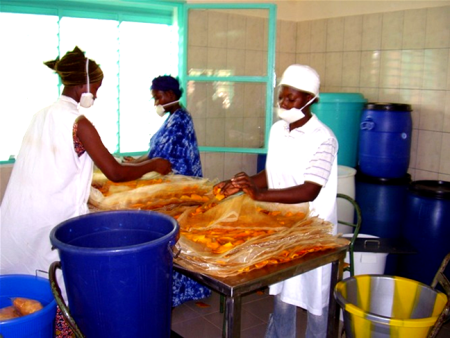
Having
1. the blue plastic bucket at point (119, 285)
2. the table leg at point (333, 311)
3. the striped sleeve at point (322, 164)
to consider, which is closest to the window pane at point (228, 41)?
the striped sleeve at point (322, 164)

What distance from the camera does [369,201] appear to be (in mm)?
3945

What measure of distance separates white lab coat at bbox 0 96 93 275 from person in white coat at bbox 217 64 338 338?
64 centimetres

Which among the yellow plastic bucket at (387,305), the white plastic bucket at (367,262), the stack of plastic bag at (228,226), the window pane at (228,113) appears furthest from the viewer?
the window pane at (228,113)

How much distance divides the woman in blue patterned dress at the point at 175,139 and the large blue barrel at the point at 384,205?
158cm

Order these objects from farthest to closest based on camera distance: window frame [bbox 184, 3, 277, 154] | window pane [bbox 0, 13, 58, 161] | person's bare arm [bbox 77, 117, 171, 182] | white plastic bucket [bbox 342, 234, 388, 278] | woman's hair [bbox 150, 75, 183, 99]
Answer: window frame [bbox 184, 3, 277, 154], window pane [bbox 0, 13, 58, 161], woman's hair [bbox 150, 75, 183, 99], white plastic bucket [bbox 342, 234, 388, 278], person's bare arm [bbox 77, 117, 171, 182]

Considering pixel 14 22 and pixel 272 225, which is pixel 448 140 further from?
pixel 14 22

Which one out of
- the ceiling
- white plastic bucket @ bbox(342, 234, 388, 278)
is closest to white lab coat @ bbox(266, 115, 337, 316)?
white plastic bucket @ bbox(342, 234, 388, 278)

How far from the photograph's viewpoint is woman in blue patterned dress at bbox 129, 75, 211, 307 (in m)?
3.03

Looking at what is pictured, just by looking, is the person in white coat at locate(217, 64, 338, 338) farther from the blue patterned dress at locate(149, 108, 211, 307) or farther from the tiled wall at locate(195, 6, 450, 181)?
the tiled wall at locate(195, 6, 450, 181)

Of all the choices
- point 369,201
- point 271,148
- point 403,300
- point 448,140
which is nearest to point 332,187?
point 271,148

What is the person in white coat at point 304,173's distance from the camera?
209 centimetres

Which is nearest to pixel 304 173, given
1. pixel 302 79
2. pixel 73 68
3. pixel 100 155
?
pixel 302 79

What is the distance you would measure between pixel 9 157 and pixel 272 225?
2.60m

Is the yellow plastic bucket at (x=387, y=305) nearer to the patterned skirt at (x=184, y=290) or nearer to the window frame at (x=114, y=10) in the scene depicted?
the patterned skirt at (x=184, y=290)
